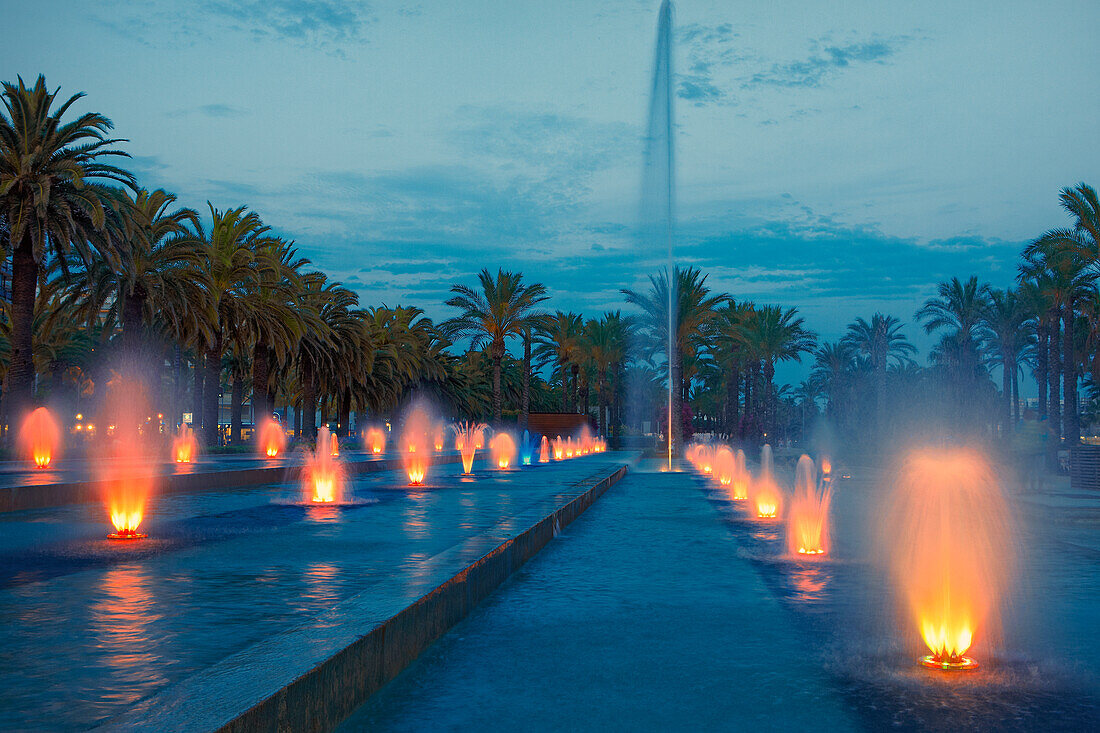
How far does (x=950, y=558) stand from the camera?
7008 millimetres

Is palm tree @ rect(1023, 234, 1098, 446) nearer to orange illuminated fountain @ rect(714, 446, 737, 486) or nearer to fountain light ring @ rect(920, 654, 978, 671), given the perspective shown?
orange illuminated fountain @ rect(714, 446, 737, 486)

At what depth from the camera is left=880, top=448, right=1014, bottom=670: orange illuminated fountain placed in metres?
5.66

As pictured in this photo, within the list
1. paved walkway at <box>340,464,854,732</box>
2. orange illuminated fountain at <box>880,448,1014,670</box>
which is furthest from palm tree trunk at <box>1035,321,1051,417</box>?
paved walkway at <box>340,464,854,732</box>

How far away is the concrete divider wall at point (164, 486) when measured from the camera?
1397 centimetres

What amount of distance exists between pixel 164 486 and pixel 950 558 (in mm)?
14340

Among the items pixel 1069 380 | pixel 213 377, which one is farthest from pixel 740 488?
pixel 1069 380

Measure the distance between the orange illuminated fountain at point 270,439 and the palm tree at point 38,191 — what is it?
11.3 meters

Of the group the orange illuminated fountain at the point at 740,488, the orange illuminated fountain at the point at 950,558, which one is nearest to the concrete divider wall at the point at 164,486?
the orange illuminated fountain at the point at 740,488

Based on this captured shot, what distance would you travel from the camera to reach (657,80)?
3014 centimetres

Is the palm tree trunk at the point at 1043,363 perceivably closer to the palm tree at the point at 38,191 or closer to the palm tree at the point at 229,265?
the palm tree at the point at 229,265

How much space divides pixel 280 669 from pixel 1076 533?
11.5 metres

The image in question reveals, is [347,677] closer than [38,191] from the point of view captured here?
Yes

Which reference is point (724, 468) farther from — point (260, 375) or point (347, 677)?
point (347, 677)

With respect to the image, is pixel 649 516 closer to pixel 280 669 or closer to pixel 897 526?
pixel 897 526
